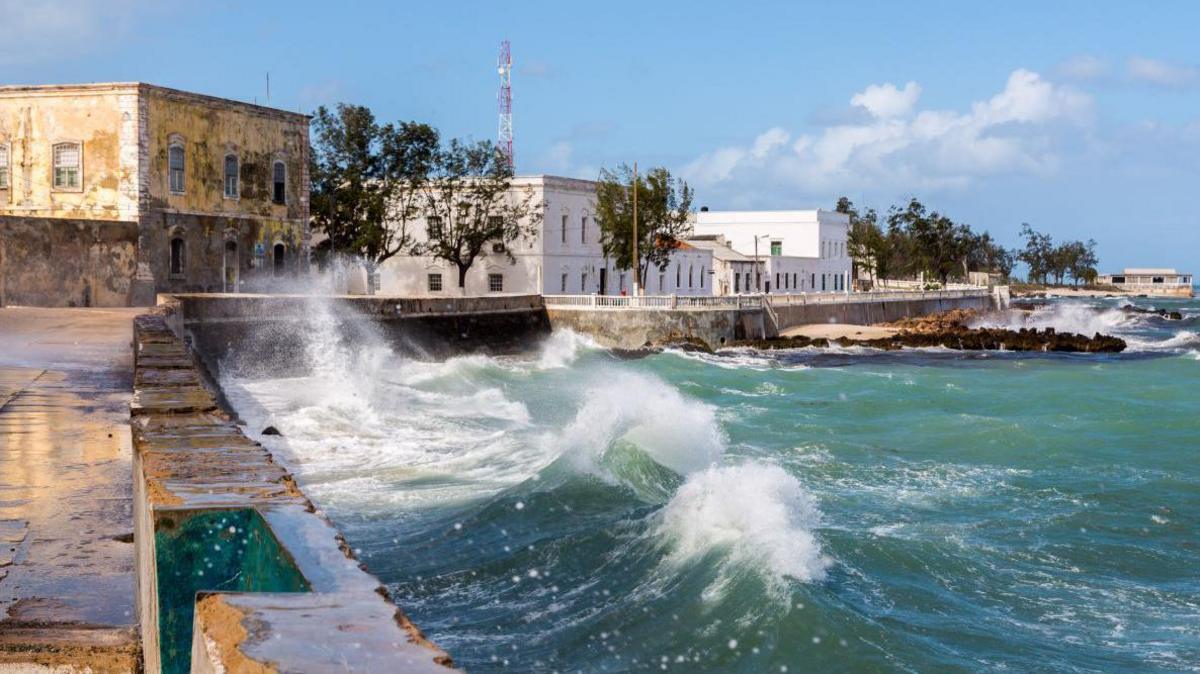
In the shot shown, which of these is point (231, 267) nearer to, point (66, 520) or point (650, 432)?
point (650, 432)

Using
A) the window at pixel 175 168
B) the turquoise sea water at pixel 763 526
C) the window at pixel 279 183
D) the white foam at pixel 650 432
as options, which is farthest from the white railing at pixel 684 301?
the white foam at pixel 650 432

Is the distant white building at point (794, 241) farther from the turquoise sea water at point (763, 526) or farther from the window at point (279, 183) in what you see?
the turquoise sea water at point (763, 526)

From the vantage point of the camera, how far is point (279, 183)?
38375mm

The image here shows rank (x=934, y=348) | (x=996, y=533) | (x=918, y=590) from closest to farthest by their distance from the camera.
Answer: (x=918, y=590), (x=996, y=533), (x=934, y=348)

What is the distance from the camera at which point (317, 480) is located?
1527 centimetres

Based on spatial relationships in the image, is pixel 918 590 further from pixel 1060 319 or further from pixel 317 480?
pixel 1060 319

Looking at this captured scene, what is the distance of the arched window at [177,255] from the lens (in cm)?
3458

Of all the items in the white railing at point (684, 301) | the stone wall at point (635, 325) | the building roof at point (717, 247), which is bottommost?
the stone wall at point (635, 325)

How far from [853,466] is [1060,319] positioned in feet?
198

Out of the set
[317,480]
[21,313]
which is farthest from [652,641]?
[21,313]

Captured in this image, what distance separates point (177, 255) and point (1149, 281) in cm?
17312

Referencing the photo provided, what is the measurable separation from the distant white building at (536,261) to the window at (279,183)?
15361 mm

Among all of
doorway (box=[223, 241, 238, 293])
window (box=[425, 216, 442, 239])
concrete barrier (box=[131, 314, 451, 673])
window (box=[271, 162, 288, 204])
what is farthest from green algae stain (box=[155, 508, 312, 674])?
window (box=[425, 216, 442, 239])

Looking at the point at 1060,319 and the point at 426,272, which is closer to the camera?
the point at 426,272
